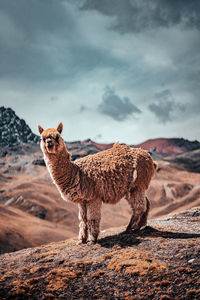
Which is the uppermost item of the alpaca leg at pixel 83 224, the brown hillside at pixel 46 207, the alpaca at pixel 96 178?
the alpaca at pixel 96 178

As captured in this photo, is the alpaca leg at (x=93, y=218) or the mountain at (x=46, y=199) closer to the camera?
the alpaca leg at (x=93, y=218)

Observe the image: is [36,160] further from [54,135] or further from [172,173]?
[54,135]

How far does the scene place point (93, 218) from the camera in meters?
9.12

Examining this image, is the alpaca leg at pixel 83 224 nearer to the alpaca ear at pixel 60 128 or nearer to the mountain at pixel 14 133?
the alpaca ear at pixel 60 128

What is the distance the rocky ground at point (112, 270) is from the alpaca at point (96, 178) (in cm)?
86

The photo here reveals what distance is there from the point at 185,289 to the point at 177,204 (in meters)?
67.7

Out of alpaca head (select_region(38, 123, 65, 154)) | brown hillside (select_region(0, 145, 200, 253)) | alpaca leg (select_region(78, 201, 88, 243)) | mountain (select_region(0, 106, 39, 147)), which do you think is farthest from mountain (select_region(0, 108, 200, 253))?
mountain (select_region(0, 106, 39, 147))

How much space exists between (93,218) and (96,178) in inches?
54.3

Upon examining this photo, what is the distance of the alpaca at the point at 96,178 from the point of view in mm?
8828

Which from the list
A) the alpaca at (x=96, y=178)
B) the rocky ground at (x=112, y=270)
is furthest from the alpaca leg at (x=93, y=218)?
the rocky ground at (x=112, y=270)

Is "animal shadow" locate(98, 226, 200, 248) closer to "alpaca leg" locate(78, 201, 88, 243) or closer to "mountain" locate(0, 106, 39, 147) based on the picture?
"alpaca leg" locate(78, 201, 88, 243)

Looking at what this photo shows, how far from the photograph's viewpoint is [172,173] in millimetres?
110938

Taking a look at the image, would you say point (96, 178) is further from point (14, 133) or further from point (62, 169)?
point (14, 133)

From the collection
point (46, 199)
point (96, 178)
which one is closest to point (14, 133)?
point (46, 199)
